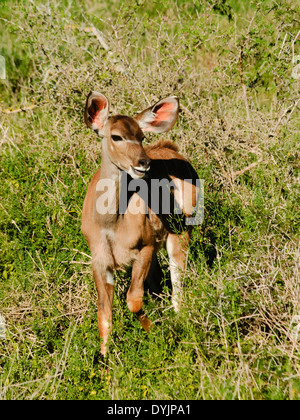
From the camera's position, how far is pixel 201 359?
4469 mm

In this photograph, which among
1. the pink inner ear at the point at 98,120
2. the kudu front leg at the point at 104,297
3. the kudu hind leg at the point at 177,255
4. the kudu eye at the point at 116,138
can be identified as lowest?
the kudu front leg at the point at 104,297

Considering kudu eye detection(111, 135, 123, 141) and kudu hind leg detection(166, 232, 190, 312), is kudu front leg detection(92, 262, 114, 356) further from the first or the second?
kudu eye detection(111, 135, 123, 141)

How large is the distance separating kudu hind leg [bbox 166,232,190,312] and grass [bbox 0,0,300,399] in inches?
4.5

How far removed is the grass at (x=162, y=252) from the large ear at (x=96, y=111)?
138 cm

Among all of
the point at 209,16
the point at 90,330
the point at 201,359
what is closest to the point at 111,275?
the point at 90,330

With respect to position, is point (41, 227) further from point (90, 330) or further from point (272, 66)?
point (272, 66)

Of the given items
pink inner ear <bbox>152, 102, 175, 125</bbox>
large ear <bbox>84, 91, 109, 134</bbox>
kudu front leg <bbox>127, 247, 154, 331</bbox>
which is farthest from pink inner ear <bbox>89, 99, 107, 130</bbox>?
kudu front leg <bbox>127, 247, 154, 331</bbox>

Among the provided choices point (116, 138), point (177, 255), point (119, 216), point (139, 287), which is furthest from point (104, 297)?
point (116, 138)

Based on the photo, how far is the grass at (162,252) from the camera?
4605 mm

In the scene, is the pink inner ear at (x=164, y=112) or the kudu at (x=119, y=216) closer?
the kudu at (x=119, y=216)

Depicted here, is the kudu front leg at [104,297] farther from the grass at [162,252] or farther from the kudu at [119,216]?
the grass at [162,252]

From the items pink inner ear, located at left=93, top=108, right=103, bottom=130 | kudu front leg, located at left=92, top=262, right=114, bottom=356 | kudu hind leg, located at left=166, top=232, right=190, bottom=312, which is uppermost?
pink inner ear, located at left=93, top=108, right=103, bottom=130

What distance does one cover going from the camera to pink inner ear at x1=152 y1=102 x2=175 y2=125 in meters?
5.56

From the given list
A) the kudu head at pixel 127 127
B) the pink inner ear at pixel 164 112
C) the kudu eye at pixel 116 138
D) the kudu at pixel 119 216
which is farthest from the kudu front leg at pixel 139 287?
the pink inner ear at pixel 164 112
